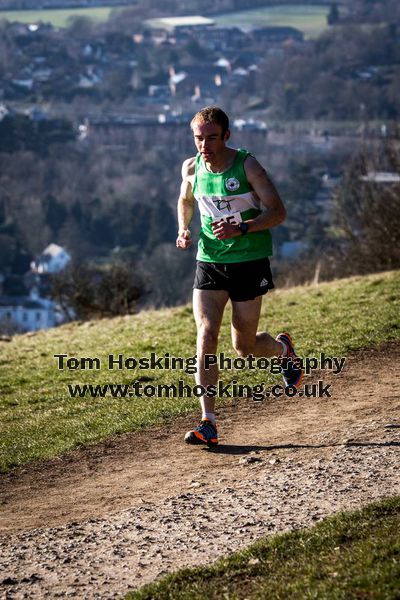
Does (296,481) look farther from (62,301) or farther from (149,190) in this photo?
(149,190)

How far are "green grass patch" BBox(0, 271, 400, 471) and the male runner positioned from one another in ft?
4.19

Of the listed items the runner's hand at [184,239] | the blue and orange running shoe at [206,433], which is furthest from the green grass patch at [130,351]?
the runner's hand at [184,239]

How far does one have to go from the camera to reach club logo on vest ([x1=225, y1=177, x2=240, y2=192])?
25.2ft

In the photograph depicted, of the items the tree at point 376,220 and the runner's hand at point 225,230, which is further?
the tree at point 376,220

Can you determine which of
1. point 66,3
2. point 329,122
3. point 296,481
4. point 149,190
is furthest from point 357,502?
point 66,3

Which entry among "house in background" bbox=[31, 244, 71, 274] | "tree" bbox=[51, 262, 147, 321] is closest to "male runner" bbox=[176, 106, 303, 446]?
"tree" bbox=[51, 262, 147, 321]

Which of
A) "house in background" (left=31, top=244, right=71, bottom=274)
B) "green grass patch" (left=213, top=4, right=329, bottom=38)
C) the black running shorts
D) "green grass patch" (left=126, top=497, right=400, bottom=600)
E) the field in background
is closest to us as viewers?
"green grass patch" (left=126, top=497, right=400, bottom=600)

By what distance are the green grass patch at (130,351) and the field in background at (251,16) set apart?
4485 inches

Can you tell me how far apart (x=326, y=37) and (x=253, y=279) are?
359 feet

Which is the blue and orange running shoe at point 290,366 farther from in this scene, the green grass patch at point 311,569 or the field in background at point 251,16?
the field in background at point 251,16

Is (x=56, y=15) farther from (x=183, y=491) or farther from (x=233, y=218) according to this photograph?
(x=183, y=491)

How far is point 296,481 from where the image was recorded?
6961mm

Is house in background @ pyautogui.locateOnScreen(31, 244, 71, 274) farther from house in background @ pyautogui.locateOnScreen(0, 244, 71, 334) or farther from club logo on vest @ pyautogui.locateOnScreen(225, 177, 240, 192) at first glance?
club logo on vest @ pyautogui.locateOnScreen(225, 177, 240, 192)

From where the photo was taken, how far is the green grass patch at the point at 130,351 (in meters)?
8.96
